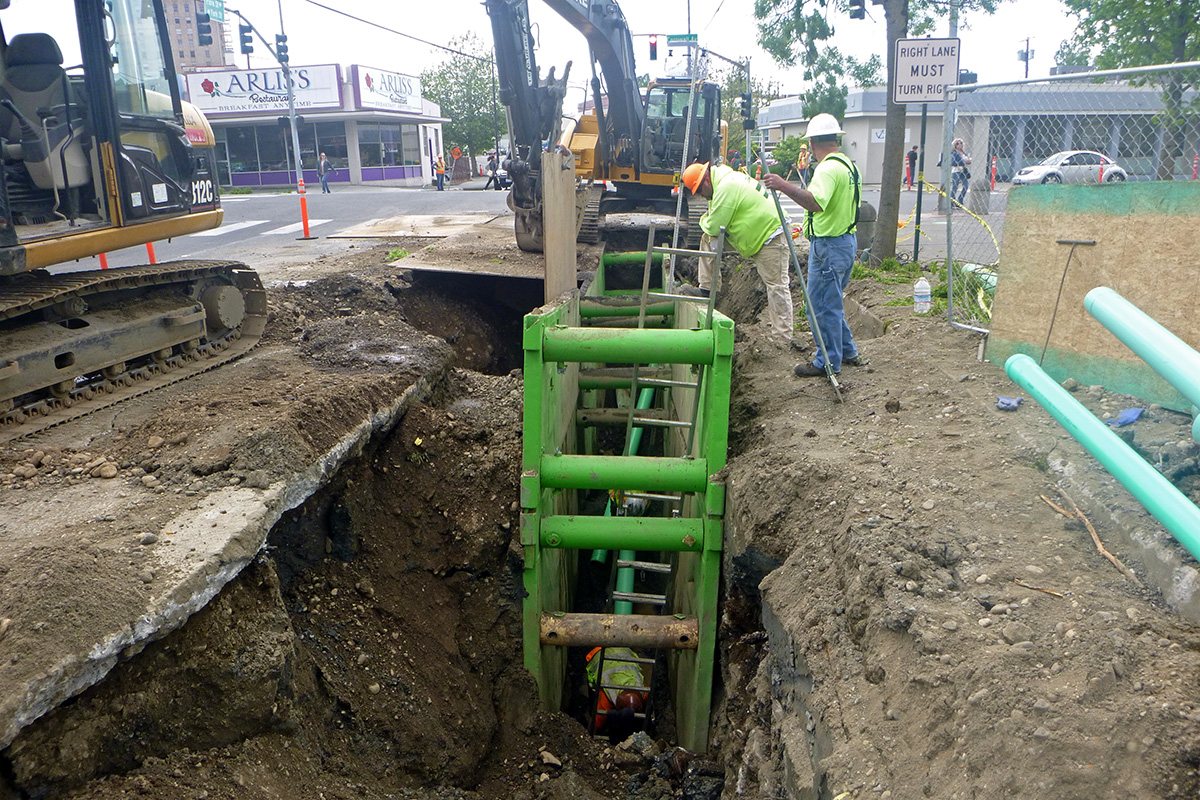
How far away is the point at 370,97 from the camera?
40.9 meters

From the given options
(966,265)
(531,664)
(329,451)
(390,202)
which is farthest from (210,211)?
(390,202)

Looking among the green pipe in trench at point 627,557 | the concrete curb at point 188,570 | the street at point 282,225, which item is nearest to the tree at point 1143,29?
the green pipe in trench at point 627,557

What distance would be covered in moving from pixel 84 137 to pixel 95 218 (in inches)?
22.1

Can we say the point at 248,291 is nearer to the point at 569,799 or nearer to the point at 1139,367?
the point at 569,799

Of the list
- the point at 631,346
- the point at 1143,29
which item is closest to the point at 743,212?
the point at 631,346

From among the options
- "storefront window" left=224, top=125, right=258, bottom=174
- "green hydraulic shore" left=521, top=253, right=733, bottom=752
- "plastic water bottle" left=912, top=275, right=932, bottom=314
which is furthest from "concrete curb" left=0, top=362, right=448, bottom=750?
"storefront window" left=224, top=125, right=258, bottom=174

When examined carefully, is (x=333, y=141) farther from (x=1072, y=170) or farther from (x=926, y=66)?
(x=1072, y=170)

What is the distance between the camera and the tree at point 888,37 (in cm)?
1043

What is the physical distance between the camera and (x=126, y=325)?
19.6 feet

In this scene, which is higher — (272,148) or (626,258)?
(272,148)

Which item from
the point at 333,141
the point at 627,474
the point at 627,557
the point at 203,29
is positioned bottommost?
the point at 627,557

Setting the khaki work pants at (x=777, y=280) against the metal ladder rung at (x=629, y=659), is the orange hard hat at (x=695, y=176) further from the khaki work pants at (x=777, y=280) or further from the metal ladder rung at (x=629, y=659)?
the metal ladder rung at (x=629, y=659)

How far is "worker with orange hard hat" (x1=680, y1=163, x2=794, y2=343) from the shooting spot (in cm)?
723

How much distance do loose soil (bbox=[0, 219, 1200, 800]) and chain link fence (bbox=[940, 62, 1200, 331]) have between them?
1.21 m
